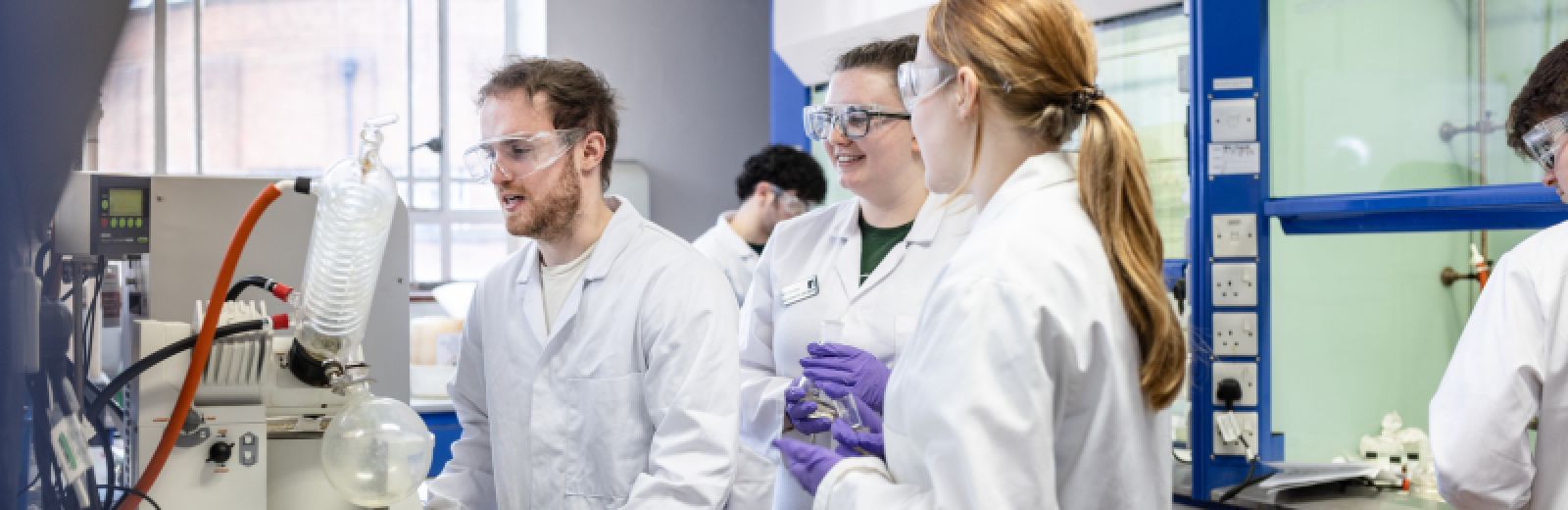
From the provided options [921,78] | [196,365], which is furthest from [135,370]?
[921,78]

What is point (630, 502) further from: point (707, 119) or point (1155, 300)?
point (707, 119)

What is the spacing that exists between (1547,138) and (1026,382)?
1.24m

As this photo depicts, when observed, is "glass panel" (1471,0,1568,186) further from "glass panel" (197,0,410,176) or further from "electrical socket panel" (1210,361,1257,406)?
"glass panel" (197,0,410,176)

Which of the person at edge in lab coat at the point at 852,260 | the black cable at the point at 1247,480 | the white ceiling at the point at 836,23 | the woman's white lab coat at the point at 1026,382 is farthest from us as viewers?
the white ceiling at the point at 836,23

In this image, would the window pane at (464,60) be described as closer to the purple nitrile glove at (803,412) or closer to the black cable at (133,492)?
the purple nitrile glove at (803,412)

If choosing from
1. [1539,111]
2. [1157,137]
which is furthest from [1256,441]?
[1539,111]

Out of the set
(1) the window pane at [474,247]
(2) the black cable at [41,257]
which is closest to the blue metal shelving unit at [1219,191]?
(2) the black cable at [41,257]

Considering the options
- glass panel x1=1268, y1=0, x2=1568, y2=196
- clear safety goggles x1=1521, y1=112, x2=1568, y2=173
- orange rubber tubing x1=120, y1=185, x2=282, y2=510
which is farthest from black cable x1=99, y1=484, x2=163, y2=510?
glass panel x1=1268, y1=0, x2=1568, y2=196

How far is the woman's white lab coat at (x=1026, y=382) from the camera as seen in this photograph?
3.17ft

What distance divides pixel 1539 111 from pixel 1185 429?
5.03 feet

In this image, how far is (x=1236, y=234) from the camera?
2.94 meters

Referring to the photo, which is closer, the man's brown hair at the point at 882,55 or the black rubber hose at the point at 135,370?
the black rubber hose at the point at 135,370

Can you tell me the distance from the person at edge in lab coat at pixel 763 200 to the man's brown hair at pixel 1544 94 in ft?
7.67

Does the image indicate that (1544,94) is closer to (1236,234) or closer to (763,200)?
(1236,234)
